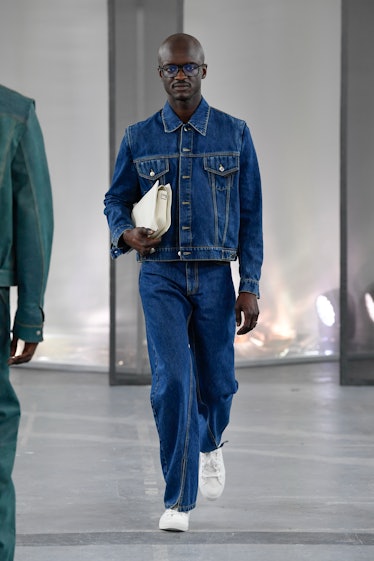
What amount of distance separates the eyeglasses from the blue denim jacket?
0.15m

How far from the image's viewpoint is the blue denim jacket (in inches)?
173

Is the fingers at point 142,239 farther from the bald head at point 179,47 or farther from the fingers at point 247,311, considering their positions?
the bald head at point 179,47

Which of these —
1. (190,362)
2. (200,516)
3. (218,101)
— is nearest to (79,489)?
(200,516)

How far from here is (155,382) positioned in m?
4.42

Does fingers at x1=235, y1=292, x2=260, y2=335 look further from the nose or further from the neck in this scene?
the nose

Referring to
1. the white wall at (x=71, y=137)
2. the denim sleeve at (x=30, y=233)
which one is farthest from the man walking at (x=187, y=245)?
the white wall at (x=71, y=137)

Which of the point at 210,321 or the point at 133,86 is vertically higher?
the point at 133,86

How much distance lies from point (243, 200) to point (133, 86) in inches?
164

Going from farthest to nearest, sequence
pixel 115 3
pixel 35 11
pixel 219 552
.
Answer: pixel 35 11
pixel 115 3
pixel 219 552

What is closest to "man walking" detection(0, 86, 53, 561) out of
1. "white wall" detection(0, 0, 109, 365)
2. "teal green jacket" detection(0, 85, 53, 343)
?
"teal green jacket" detection(0, 85, 53, 343)

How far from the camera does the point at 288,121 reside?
9641mm

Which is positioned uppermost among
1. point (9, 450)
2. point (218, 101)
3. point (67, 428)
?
point (218, 101)

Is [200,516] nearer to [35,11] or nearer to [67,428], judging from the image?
[67,428]

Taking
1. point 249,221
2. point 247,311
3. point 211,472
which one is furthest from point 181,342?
point 211,472
